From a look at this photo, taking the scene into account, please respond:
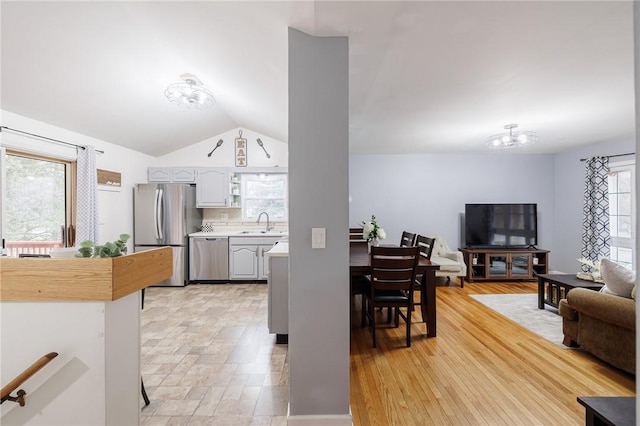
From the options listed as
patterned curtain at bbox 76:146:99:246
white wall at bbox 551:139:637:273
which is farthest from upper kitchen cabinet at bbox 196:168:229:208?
white wall at bbox 551:139:637:273

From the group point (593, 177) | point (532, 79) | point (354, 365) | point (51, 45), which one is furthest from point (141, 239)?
point (593, 177)

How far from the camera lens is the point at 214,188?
5.25 m

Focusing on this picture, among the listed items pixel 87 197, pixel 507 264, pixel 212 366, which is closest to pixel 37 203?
pixel 87 197

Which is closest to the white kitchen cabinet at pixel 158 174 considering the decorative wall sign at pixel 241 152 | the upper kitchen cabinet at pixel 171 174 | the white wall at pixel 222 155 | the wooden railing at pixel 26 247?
the upper kitchen cabinet at pixel 171 174

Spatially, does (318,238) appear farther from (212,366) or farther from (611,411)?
(212,366)

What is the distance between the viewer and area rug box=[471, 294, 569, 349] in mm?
3013

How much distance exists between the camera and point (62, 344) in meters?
1.04

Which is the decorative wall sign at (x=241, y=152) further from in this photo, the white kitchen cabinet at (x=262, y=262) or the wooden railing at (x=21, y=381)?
the wooden railing at (x=21, y=381)

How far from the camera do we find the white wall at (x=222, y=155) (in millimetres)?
5484

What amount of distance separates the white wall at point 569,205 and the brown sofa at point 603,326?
3415 mm

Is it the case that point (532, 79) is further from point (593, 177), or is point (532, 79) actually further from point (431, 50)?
point (593, 177)

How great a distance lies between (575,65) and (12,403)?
3.60 meters

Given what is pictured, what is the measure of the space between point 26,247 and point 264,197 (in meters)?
3.34

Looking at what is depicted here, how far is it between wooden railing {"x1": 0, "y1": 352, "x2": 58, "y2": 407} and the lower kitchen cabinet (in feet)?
13.1
